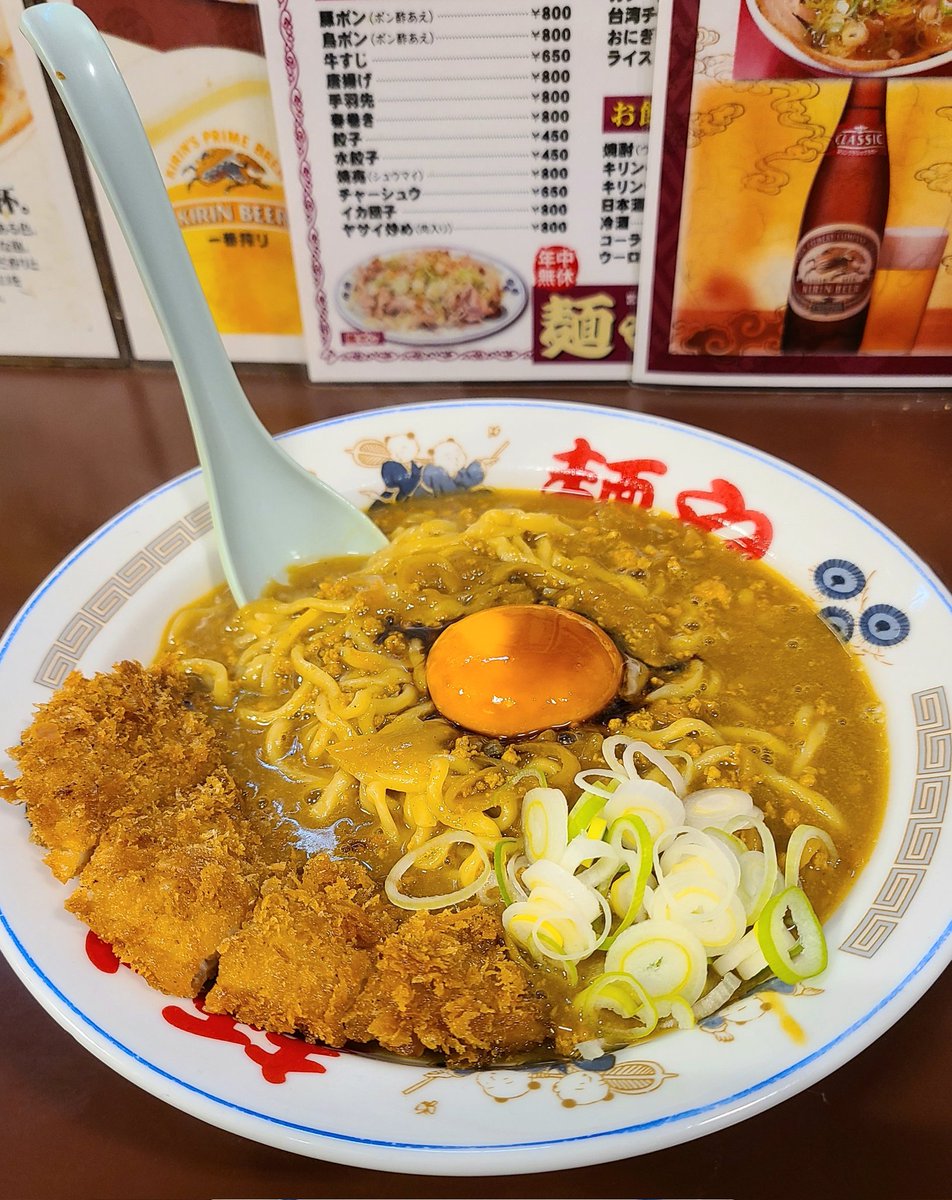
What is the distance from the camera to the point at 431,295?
2.70 metres

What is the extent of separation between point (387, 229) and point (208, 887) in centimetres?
195

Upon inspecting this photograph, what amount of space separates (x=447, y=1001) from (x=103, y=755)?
79 cm

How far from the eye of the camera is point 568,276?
104 inches

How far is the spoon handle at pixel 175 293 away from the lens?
5.84 feet

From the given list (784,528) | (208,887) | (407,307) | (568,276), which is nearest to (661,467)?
(784,528)

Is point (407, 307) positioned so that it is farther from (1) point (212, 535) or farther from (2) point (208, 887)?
(2) point (208, 887)

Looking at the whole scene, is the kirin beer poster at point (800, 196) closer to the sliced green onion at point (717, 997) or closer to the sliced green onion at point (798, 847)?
the sliced green onion at point (798, 847)

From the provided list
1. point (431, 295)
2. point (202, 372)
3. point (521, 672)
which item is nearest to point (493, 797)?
point (521, 672)

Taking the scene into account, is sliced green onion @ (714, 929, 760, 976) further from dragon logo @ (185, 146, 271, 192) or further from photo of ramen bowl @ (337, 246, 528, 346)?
dragon logo @ (185, 146, 271, 192)

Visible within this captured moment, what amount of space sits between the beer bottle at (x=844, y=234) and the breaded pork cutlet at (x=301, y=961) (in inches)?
83.3

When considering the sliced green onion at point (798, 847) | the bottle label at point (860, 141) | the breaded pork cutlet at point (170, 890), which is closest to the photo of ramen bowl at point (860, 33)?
the bottle label at point (860, 141)

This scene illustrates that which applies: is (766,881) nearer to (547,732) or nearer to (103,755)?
(547,732)

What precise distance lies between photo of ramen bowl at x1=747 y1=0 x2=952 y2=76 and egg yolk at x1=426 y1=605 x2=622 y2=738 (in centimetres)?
155

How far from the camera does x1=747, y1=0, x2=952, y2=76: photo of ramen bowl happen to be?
212 centimetres
